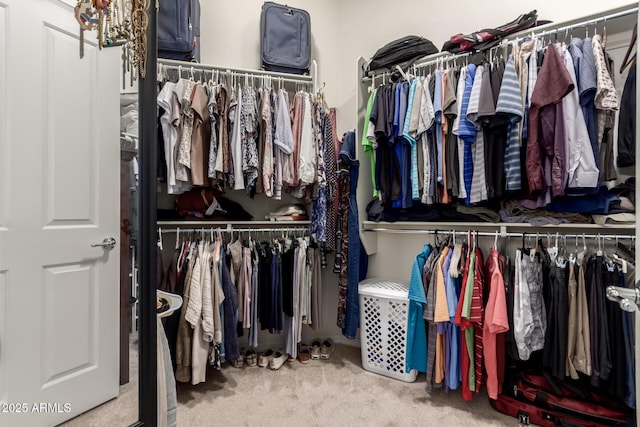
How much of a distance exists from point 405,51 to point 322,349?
81.8 inches

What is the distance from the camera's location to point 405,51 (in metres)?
2.12

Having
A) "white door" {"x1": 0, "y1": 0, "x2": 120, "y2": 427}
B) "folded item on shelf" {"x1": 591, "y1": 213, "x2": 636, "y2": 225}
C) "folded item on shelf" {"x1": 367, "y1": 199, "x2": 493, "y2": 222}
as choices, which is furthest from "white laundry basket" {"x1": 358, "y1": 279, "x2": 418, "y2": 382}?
"white door" {"x1": 0, "y1": 0, "x2": 120, "y2": 427}

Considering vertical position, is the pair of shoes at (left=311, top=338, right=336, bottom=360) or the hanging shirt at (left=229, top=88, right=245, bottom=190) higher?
the hanging shirt at (left=229, top=88, right=245, bottom=190)

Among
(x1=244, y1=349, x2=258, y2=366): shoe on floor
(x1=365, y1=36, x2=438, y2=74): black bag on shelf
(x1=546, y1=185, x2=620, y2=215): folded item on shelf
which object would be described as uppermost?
(x1=365, y1=36, x2=438, y2=74): black bag on shelf

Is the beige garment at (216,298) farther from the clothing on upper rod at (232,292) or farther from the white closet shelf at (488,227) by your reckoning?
the white closet shelf at (488,227)

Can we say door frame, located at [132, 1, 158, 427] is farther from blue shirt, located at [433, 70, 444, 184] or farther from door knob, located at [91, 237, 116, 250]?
blue shirt, located at [433, 70, 444, 184]

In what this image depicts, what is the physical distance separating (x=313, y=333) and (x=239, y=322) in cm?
75

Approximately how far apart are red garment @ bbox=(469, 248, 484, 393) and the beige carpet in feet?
0.71

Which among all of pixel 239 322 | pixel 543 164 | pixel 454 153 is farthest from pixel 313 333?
pixel 543 164

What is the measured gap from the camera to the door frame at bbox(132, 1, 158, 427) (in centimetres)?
87

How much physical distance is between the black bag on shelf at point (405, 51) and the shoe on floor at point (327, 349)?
1.98 m

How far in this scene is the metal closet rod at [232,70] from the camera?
6.70 feet

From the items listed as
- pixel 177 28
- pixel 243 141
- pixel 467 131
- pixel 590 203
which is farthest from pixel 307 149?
Answer: pixel 590 203

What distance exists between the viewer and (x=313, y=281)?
2.27 meters
